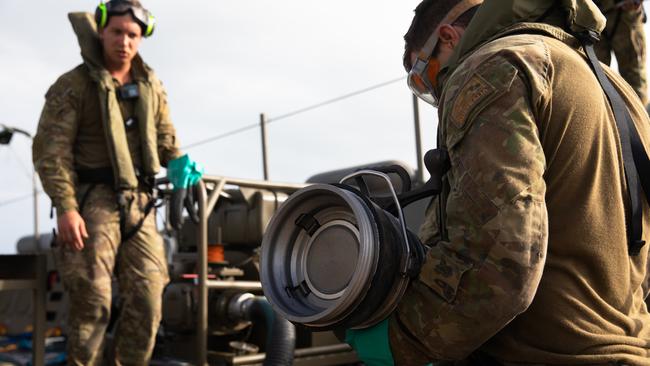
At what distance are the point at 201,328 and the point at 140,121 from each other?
42.7 inches

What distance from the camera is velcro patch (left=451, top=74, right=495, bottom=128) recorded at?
127 centimetres

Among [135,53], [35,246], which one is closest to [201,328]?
[135,53]

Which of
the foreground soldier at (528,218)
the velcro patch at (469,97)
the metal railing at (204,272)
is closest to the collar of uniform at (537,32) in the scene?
the foreground soldier at (528,218)

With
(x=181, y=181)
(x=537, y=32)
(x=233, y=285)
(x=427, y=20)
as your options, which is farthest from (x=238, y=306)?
(x=537, y=32)

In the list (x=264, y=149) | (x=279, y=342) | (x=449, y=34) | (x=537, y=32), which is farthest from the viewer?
(x=264, y=149)

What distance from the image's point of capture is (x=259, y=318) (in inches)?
147

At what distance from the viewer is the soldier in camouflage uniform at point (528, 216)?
47.8 inches

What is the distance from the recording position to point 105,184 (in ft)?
10.8

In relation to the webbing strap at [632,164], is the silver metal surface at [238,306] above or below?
below

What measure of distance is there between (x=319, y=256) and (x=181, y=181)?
7.60ft

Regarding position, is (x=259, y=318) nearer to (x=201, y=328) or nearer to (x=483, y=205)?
(x=201, y=328)

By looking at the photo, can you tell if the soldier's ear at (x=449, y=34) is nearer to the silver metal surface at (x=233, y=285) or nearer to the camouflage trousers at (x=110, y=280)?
the camouflage trousers at (x=110, y=280)

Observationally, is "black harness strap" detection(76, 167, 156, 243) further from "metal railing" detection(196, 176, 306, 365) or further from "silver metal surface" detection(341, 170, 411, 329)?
"silver metal surface" detection(341, 170, 411, 329)

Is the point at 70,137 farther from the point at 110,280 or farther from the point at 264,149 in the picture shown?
the point at 264,149
